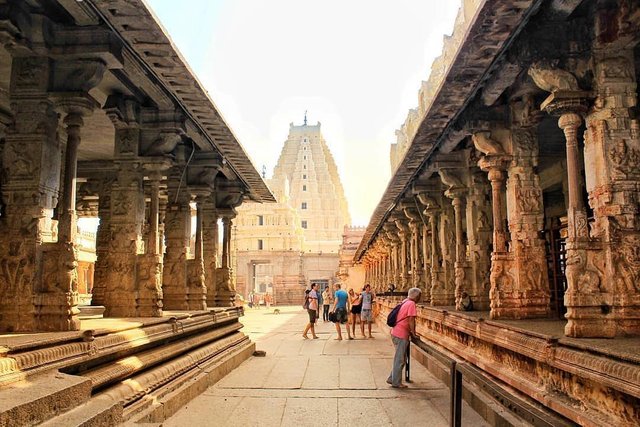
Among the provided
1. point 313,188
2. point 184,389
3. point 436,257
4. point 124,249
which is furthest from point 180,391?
point 313,188

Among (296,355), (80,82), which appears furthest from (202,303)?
(80,82)

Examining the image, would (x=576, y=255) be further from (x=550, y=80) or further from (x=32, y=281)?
(x=32, y=281)

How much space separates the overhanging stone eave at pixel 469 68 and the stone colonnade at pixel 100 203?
12.2 ft

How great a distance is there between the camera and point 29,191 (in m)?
5.53

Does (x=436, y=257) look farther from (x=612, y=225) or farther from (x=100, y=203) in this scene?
(x=612, y=225)

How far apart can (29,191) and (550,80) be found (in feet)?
16.9

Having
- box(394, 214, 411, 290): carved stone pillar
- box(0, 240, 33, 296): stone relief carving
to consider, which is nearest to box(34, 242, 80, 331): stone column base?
box(0, 240, 33, 296): stone relief carving

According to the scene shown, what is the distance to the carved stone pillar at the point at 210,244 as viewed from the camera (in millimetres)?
13492

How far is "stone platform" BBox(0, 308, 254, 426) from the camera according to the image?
3.46m

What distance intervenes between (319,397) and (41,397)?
4242 millimetres

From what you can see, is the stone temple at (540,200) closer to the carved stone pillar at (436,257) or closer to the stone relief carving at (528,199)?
the stone relief carving at (528,199)

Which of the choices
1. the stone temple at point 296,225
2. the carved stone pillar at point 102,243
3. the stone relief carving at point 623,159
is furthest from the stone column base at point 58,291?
the stone temple at point 296,225

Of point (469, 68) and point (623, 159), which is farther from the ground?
point (469, 68)

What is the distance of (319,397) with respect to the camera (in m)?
7.05
